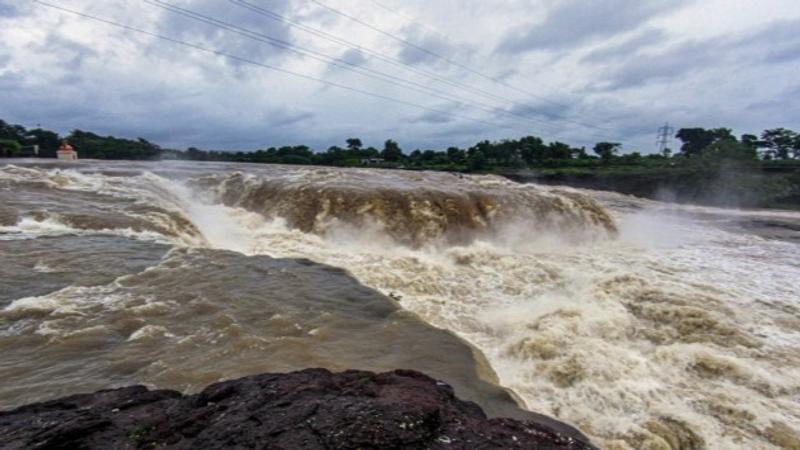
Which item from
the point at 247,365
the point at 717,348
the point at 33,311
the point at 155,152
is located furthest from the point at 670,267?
the point at 155,152

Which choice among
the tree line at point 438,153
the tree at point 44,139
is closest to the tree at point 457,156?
the tree line at point 438,153

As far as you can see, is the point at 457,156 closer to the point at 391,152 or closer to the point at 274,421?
the point at 391,152

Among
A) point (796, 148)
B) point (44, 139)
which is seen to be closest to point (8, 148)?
point (44, 139)

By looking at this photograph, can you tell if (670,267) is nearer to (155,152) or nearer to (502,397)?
(502,397)

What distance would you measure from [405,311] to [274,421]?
413 centimetres

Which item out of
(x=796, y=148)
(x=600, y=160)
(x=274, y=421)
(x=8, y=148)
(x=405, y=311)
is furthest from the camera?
(x=600, y=160)

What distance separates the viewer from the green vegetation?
35156 millimetres

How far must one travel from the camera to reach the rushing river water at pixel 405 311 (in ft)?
14.2

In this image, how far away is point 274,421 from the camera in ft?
7.26

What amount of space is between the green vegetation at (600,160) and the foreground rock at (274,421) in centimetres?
4094

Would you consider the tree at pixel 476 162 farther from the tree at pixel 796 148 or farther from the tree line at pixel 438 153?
the tree at pixel 796 148

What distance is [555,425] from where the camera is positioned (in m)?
3.77

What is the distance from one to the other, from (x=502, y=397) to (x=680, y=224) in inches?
807

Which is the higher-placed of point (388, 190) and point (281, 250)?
point (388, 190)
